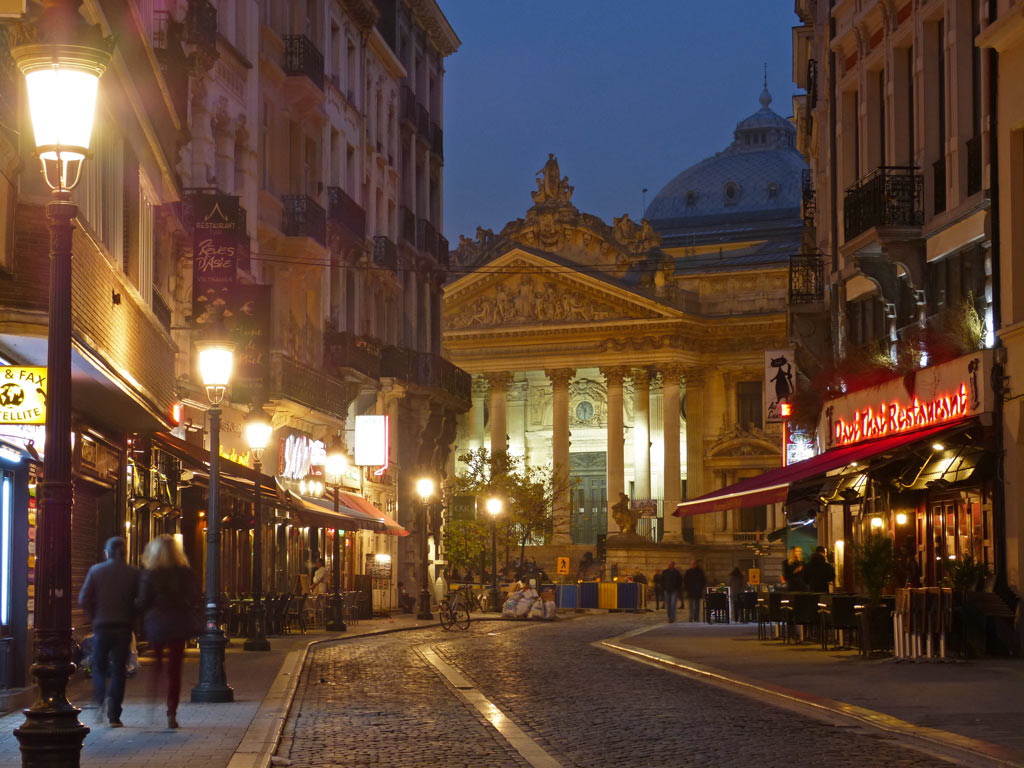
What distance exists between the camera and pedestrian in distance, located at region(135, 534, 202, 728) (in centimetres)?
1382

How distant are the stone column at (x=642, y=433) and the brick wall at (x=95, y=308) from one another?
68.2 metres

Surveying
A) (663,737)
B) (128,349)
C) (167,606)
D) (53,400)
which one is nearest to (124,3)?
(128,349)

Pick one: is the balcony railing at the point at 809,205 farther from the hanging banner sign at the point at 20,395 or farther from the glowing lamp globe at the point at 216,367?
the hanging banner sign at the point at 20,395

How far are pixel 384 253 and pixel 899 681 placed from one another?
3192 centimetres

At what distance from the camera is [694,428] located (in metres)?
92.3

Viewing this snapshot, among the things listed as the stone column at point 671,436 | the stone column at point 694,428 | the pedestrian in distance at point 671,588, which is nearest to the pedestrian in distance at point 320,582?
the pedestrian in distance at point 671,588

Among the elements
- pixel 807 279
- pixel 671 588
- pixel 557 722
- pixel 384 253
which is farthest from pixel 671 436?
pixel 557 722

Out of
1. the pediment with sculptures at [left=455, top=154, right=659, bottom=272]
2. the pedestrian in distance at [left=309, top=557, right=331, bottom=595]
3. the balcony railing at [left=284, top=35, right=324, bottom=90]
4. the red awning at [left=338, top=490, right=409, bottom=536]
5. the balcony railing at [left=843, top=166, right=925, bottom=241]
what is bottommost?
the pedestrian in distance at [left=309, top=557, right=331, bottom=595]

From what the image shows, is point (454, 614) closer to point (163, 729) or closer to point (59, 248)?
point (163, 729)

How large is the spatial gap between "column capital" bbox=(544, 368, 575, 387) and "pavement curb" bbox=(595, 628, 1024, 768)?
67482mm

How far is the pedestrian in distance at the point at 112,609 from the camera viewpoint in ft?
45.2

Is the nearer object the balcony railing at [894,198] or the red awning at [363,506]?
the balcony railing at [894,198]

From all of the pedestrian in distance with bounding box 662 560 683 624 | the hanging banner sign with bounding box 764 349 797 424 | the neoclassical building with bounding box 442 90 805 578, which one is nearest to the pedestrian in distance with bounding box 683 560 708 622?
the pedestrian in distance with bounding box 662 560 683 624

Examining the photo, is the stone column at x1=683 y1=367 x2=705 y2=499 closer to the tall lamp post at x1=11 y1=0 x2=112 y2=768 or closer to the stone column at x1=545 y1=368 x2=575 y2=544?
the stone column at x1=545 y1=368 x2=575 y2=544
